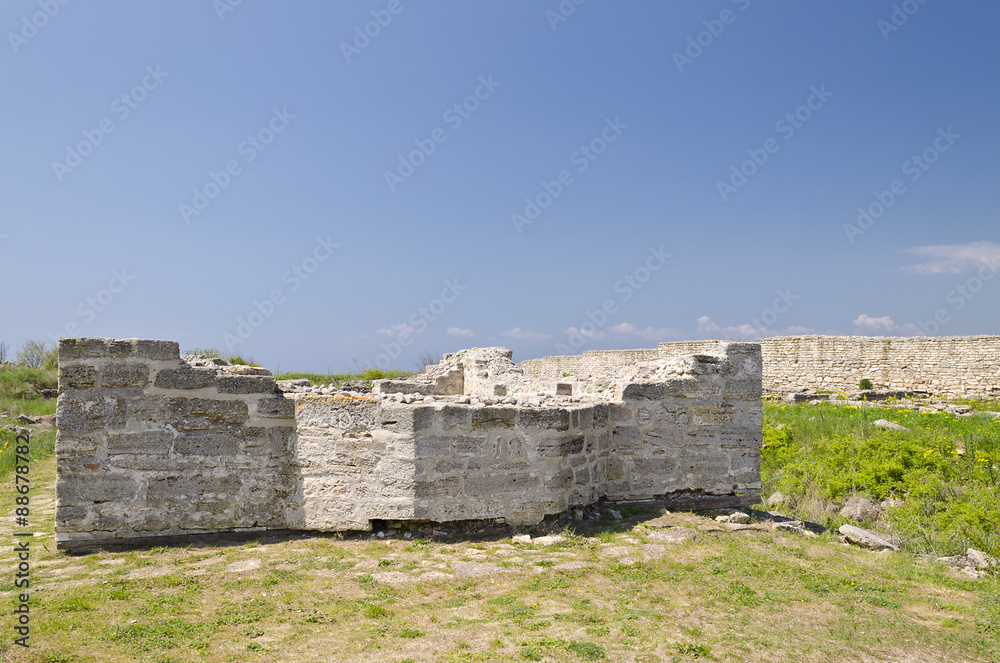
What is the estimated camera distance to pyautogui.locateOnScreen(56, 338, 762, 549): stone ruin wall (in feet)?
17.4

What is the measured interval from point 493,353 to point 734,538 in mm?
6865

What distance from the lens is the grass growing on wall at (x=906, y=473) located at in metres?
7.21

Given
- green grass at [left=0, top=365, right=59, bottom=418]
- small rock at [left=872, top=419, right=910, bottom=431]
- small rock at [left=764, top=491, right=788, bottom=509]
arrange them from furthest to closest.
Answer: green grass at [left=0, top=365, right=59, bottom=418] → small rock at [left=872, top=419, right=910, bottom=431] → small rock at [left=764, top=491, right=788, bottom=509]

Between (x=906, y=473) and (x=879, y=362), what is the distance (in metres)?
15.0

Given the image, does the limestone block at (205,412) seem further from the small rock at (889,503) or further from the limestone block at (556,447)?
the small rock at (889,503)

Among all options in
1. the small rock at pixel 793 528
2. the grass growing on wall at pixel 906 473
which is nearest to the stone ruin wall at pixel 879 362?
the grass growing on wall at pixel 906 473

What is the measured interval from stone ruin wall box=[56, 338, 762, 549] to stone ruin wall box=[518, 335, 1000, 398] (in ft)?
40.5

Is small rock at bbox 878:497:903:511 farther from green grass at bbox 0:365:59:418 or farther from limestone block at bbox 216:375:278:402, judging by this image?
green grass at bbox 0:365:59:418

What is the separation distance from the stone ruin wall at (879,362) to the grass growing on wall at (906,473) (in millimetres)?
7541

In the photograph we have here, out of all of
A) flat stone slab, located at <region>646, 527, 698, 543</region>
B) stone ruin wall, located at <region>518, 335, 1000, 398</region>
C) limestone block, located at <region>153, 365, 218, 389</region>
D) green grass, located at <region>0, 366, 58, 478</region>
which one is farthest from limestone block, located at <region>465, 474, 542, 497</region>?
stone ruin wall, located at <region>518, 335, 1000, 398</region>

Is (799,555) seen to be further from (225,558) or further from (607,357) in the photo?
(607,357)

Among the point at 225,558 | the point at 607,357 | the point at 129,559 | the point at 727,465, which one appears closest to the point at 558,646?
the point at 225,558

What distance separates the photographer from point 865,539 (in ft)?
21.7

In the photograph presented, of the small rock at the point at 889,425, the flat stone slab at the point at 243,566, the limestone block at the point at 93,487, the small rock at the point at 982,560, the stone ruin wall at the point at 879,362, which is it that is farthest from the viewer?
the stone ruin wall at the point at 879,362
